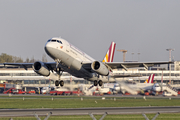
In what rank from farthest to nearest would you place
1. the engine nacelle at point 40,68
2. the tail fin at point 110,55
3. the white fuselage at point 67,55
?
1. the tail fin at point 110,55
2. the engine nacelle at point 40,68
3. the white fuselage at point 67,55

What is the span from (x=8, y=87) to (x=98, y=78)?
6161cm

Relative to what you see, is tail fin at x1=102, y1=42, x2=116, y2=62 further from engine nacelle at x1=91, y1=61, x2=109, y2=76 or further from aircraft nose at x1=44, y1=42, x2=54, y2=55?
aircraft nose at x1=44, y1=42, x2=54, y2=55

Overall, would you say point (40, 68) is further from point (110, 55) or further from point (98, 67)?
point (110, 55)

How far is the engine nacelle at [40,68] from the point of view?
37609 mm

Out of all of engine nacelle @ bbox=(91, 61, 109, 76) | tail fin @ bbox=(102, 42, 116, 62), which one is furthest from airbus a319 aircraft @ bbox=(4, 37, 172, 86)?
tail fin @ bbox=(102, 42, 116, 62)

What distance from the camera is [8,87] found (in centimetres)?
9450

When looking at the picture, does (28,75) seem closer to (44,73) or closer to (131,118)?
(44,73)

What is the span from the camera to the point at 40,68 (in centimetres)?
3759

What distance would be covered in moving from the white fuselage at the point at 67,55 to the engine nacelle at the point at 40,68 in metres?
4.12

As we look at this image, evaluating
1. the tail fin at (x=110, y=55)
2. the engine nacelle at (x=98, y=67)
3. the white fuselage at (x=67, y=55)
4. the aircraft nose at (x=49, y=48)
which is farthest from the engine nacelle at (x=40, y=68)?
the tail fin at (x=110, y=55)

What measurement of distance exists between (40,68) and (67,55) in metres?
6.39

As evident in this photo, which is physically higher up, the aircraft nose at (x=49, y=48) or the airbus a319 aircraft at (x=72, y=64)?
the aircraft nose at (x=49, y=48)

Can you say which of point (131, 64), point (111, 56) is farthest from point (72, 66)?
point (111, 56)

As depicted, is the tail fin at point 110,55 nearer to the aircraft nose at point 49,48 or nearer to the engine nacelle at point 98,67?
the engine nacelle at point 98,67
